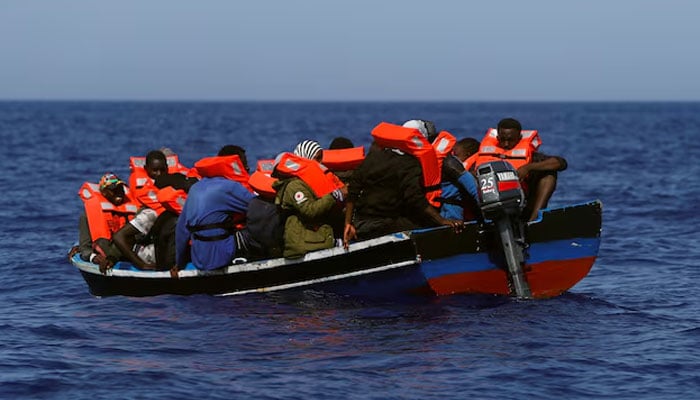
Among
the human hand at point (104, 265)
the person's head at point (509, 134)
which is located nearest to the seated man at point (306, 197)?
the person's head at point (509, 134)

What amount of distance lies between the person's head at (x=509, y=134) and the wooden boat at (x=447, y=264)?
0.98m

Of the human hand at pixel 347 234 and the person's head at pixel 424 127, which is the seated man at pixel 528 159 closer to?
the person's head at pixel 424 127

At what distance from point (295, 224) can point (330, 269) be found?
2.12 ft

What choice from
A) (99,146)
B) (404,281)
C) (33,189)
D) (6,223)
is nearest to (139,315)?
(404,281)

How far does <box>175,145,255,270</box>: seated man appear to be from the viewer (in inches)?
498

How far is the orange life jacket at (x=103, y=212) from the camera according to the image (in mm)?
13812

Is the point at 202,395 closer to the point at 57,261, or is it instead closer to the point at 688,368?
the point at 688,368

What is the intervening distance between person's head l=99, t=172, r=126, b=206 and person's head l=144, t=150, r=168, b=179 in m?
0.40

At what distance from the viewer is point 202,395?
9.13 meters

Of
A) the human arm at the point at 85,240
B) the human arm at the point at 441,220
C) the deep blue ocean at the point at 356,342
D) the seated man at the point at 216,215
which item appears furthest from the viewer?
the human arm at the point at 85,240

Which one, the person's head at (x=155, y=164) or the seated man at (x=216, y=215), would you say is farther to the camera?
the person's head at (x=155, y=164)

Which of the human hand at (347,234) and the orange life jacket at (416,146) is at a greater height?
the orange life jacket at (416,146)

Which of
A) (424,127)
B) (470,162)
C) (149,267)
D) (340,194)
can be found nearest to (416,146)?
(424,127)

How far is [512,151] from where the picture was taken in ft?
41.2
